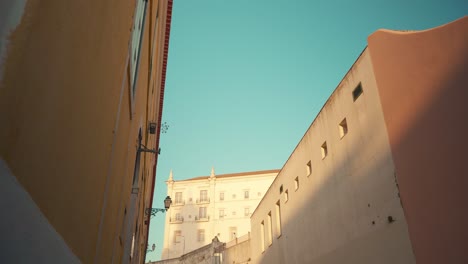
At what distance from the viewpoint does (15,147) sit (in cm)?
111

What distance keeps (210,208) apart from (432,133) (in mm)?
48755

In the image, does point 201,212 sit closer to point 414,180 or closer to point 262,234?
point 262,234

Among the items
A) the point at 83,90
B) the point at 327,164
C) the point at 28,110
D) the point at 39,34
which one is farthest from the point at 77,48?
the point at 327,164

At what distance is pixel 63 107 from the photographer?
1526mm

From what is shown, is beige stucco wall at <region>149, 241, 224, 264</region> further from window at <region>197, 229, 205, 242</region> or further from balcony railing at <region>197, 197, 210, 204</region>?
balcony railing at <region>197, 197, 210, 204</region>

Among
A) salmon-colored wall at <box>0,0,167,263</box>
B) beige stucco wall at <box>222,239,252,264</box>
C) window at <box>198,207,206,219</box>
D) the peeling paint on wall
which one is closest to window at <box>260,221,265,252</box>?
beige stucco wall at <box>222,239,252,264</box>

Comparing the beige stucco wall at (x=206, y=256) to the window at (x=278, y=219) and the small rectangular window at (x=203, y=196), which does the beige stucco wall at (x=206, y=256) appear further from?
the small rectangular window at (x=203, y=196)

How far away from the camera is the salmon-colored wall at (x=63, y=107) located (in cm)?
110

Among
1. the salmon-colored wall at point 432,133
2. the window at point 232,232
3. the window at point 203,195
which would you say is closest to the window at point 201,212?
the window at point 203,195

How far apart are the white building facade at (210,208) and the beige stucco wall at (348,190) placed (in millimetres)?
36506

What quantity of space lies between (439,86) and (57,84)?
29.2 feet

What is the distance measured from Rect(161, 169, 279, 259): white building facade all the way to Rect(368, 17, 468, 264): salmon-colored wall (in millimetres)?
45016

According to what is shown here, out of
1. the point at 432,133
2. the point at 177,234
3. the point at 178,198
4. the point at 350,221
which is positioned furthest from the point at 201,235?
the point at 432,133

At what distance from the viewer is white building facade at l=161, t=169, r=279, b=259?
5353cm
